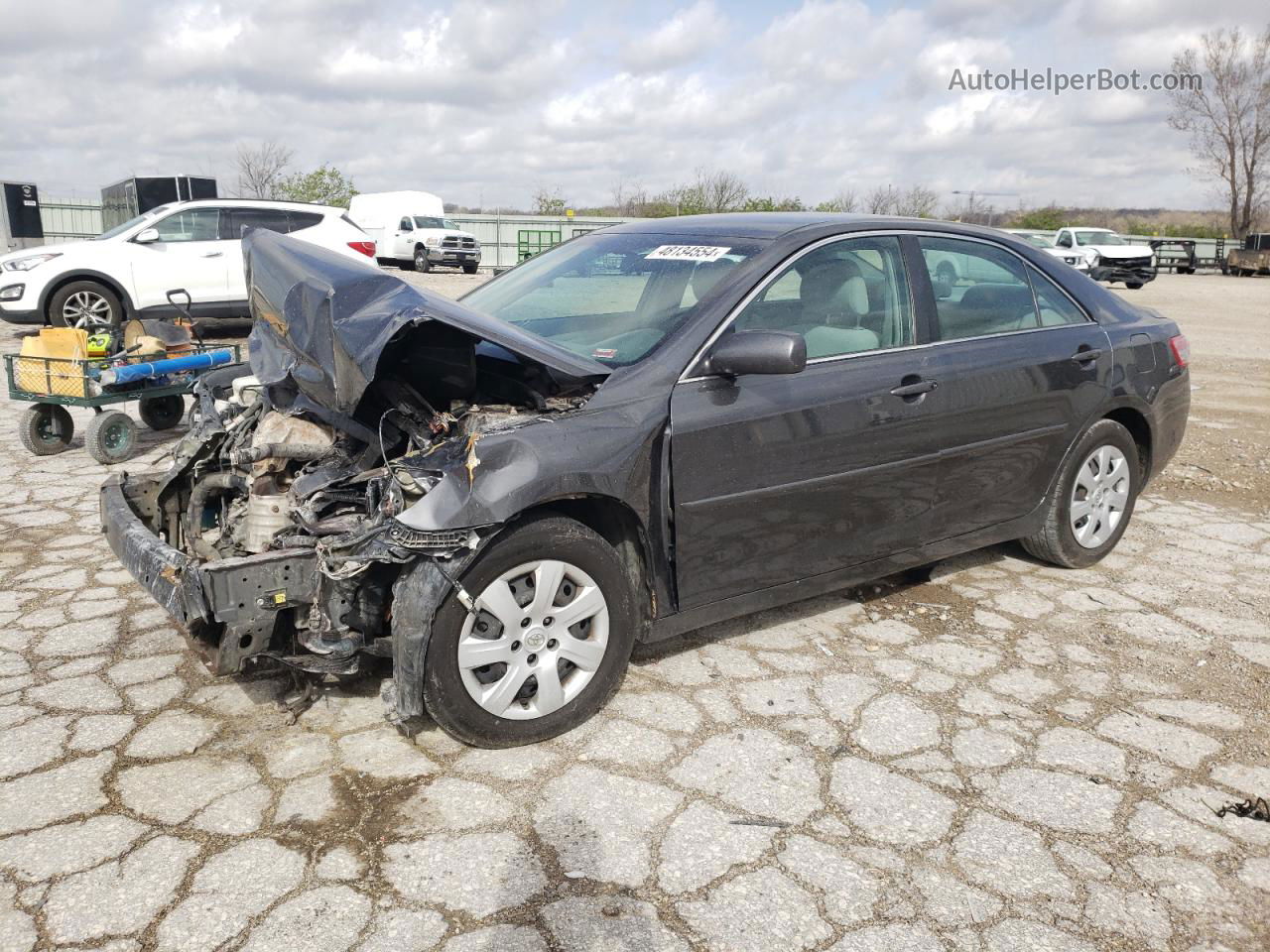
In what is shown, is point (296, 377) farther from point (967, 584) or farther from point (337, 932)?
point (967, 584)

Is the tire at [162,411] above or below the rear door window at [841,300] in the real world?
below

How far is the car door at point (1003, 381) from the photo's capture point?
13.5ft

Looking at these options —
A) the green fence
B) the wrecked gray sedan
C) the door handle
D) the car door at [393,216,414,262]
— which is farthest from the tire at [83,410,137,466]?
the green fence

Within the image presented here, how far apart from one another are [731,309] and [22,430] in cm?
581

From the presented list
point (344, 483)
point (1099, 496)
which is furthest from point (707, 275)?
point (1099, 496)

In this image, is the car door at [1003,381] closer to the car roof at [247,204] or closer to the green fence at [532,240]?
the car roof at [247,204]

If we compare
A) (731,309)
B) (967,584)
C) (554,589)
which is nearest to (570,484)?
(554,589)

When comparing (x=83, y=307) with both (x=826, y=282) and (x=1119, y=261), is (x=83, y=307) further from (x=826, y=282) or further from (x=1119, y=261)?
(x=1119, y=261)

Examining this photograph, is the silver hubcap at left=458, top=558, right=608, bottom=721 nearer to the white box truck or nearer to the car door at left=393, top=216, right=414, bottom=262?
the white box truck

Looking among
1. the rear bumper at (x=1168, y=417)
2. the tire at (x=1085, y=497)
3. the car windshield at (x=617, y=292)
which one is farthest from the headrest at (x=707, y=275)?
the rear bumper at (x=1168, y=417)

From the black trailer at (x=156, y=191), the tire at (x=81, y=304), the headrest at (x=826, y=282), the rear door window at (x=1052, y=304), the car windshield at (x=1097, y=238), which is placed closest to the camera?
the headrest at (x=826, y=282)

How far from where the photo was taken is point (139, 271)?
39.4 feet

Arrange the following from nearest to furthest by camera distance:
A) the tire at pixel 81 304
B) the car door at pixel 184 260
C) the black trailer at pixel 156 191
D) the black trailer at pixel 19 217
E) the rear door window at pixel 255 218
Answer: the tire at pixel 81 304 < the car door at pixel 184 260 < the rear door window at pixel 255 218 < the black trailer at pixel 19 217 < the black trailer at pixel 156 191

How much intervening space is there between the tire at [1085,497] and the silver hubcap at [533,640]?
2.59 metres
